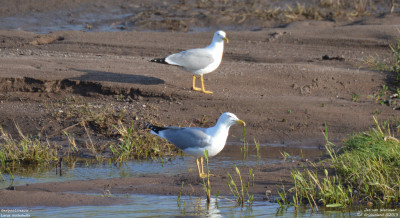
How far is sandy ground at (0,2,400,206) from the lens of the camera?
857 cm

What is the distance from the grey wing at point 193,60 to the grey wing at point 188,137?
2584 millimetres

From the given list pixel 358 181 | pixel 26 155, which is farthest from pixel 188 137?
pixel 26 155

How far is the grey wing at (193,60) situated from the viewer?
960 centimetres

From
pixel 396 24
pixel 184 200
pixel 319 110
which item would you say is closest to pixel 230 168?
pixel 184 200

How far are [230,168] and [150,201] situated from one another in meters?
1.47

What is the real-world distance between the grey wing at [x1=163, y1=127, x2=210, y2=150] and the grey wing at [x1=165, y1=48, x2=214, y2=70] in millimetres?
2584

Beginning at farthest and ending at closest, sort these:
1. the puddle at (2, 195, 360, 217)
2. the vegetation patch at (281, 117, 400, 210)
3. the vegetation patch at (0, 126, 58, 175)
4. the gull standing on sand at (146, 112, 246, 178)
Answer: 1. the vegetation patch at (0, 126, 58, 175)
2. the gull standing on sand at (146, 112, 246, 178)
3. the vegetation patch at (281, 117, 400, 210)
4. the puddle at (2, 195, 360, 217)

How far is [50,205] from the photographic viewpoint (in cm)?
581

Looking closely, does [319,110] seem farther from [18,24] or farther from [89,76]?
[18,24]

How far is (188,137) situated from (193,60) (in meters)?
2.99

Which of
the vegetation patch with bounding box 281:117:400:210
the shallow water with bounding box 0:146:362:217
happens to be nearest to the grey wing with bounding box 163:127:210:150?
the shallow water with bounding box 0:146:362:217

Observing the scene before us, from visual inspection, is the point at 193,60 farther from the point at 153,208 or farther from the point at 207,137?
the point at 153,208

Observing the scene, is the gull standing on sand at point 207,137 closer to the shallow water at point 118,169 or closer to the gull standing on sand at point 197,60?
the shallow water at point 118,169

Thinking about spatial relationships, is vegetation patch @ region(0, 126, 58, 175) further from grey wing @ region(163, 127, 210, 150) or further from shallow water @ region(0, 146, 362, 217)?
grey wing @ region(163, 127, 210, 150)
